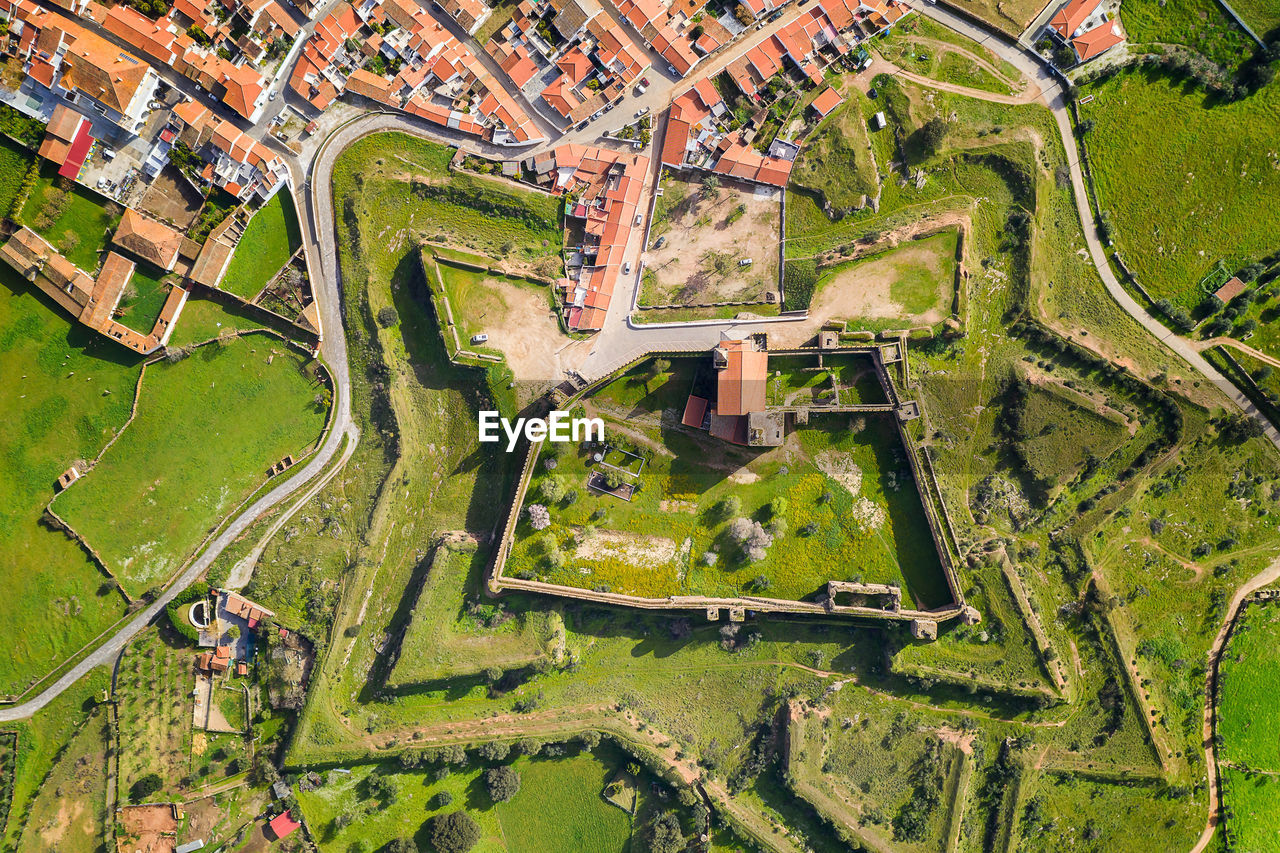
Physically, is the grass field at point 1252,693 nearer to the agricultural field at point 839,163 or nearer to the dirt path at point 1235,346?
the dirt path at point 1235,346

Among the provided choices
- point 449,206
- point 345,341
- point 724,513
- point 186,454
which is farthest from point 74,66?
point 724,513

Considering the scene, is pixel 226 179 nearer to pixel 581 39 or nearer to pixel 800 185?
pixel 581 39

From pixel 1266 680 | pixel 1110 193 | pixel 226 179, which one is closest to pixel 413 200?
pixel 226 179

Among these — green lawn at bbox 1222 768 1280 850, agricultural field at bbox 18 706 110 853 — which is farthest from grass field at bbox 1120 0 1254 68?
agricultural field at bbox 18 706 110 853

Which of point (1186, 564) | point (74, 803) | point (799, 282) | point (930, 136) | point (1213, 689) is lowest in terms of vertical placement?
point (74, 803)

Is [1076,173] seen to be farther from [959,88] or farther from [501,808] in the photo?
[501,808]

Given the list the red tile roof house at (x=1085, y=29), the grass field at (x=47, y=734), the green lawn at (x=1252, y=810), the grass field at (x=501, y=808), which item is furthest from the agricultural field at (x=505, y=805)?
the red tile roof house at (x=1085, y=29)
